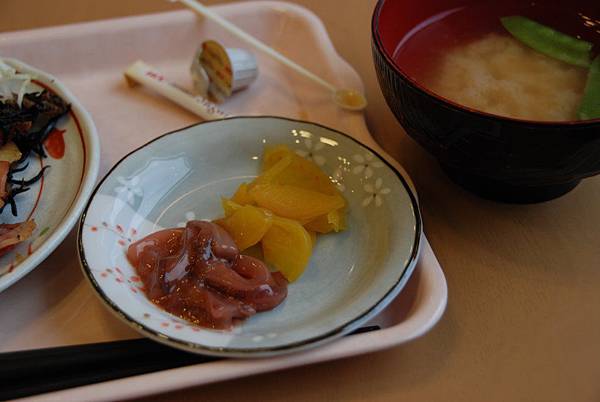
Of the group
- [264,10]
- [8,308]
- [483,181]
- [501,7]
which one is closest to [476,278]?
[483,181]

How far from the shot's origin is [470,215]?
1.14 metres

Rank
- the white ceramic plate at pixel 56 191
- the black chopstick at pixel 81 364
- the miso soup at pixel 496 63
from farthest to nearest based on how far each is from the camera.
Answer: the miso soup at pixel 496 63, the white ceramic plate at pixel 56 191, the black chopstick at pixel 81 364

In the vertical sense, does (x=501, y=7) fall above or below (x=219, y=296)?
above

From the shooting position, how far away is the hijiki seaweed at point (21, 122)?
3.75ft

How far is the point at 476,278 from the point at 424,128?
0.93 ft

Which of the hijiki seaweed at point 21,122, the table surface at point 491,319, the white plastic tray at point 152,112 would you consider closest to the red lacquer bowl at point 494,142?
the table surface at point 491,319

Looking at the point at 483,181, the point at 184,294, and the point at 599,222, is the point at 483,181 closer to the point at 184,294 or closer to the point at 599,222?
the point at 599,222

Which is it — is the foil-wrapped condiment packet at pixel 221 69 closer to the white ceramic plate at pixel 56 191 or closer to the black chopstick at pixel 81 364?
the white ceramic plate at pixel 56 191

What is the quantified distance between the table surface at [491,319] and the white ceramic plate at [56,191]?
333 millimetres

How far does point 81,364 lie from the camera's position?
0.83 meters

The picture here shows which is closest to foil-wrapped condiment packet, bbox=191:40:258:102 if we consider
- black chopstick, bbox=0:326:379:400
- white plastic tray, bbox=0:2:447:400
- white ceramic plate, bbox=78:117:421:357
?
white plastic tray, bbox=0:2:447:400

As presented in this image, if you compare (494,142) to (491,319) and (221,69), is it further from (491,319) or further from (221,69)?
(221,69)

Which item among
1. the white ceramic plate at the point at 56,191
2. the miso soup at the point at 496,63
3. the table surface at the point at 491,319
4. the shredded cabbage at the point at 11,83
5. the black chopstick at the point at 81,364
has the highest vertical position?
the miso soup at the point at 496,63

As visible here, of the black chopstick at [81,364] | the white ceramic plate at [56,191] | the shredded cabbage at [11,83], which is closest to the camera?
the black chopstick at [81,364]
